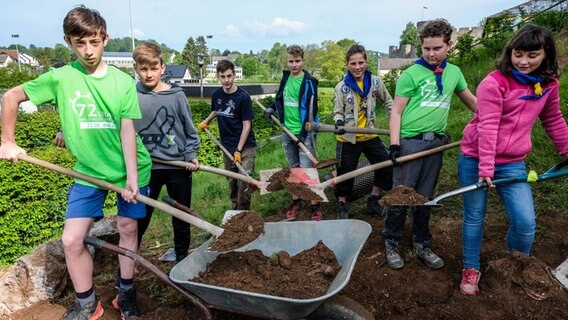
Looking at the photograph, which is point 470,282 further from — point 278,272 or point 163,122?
point 163,122

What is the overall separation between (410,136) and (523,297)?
4.39ft

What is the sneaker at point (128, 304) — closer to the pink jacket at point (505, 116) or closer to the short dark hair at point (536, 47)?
the pink jacket at point (505, 116)

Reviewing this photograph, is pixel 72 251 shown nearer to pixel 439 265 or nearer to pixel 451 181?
pixel 439 265

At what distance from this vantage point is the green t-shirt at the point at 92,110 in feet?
8.19

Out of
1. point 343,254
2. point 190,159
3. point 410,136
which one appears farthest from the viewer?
point 190,159

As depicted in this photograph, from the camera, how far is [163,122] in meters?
3.29

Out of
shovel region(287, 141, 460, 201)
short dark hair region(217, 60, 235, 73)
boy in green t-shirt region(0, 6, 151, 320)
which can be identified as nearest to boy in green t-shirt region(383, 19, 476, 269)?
shovel region(287, 141, 460, 201)

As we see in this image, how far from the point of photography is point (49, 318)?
3029 mm

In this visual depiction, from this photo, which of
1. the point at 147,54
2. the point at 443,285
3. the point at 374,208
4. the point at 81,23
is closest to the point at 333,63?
the point at 374,208

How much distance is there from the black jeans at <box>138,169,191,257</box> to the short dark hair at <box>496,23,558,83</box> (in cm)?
248

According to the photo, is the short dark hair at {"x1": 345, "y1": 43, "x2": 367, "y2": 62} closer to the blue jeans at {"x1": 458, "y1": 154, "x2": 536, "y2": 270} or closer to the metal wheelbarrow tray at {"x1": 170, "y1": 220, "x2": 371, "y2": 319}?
the blue jeans at {"x1": 458, "y1": 154, "x2": 536, "y2": 270}

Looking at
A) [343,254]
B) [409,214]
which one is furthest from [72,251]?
[409,214]

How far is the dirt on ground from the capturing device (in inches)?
107

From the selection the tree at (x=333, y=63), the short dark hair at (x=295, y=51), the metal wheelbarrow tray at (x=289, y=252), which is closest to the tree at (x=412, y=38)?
the short dark hair at (x=295, y=51)
